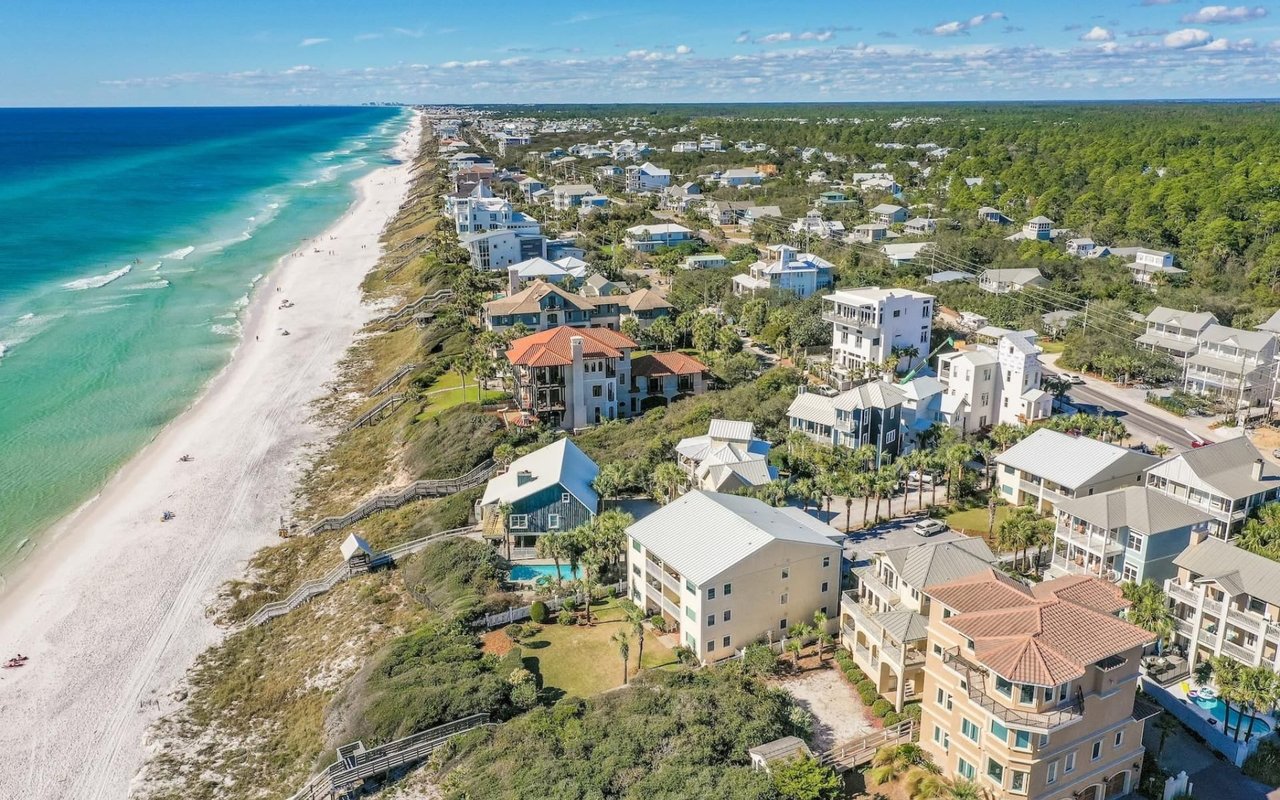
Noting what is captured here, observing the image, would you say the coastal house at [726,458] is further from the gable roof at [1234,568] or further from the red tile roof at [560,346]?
the gable roof at [1234,568]

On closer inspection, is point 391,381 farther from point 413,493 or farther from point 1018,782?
point 1018,782

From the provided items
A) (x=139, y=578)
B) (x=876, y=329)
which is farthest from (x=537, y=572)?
(x=876, y=329)

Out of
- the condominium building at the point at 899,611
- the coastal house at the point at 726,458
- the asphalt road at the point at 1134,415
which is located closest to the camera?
the condominium building at the point at 899,611

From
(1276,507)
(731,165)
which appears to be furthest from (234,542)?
(731,165)

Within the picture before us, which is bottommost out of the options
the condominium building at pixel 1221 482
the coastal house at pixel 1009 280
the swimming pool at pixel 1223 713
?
the swimming pool at pixel 1223 713

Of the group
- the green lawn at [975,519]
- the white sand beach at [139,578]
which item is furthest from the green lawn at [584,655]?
the green lawn at [975,519]

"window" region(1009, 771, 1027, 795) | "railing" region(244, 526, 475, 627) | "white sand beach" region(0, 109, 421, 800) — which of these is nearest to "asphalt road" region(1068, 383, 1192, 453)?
"window" region(1009, 771, 1027, 795)

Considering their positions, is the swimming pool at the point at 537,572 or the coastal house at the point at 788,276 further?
the coastal house at the point at 788,276
